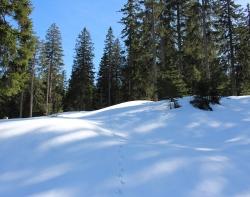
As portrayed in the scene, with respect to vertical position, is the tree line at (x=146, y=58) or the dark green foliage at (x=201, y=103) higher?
the tree line at (x=146, y=58)

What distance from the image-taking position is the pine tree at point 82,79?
5362cm

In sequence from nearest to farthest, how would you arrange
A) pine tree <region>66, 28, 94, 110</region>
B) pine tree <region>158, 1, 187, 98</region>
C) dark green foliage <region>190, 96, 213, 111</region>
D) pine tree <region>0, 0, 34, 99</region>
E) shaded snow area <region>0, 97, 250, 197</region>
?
1. shaded snow area <region>0, 97, 250, 197</region>
2. dark green foliage <region>190, 96, 213, 111</region>
3. pine tree <region>0, 0, 34, 99</region>
4. pine tree <region>158, 1, 187, 98</region>
5. pine tree <region>66, 28, 94, 110</region>

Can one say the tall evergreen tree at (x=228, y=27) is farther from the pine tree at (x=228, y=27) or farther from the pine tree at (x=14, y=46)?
the pine tree at (x=14, y=46)

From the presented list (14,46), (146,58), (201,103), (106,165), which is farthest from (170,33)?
(106,165)

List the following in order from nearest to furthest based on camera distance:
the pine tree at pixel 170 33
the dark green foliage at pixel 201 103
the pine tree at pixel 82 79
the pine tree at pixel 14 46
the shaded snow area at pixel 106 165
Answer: the shaded snow area at pixel 106 165 < the dark green foliage at pixel 201 103 < the pine tree at pixel 14 46 < the pine tree at pixel 170 33 < the pine tree at pixel 82 79

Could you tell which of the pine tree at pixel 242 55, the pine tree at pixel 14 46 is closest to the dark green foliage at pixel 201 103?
the pine tree at pixel 14 46

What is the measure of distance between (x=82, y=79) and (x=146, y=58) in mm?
17190

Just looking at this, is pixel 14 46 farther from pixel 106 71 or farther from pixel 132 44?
pixel 106 71

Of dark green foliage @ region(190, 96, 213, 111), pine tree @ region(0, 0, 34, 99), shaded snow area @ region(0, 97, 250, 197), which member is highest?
pine tree @ region(0, 0, 34, 99)

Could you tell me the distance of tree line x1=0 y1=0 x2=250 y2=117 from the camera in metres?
24.7

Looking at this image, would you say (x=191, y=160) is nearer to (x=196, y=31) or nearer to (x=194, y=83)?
(x=194, y=83)

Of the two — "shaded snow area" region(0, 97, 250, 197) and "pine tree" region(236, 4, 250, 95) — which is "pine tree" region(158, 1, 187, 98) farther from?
"shaded snow area" region(0, 97, 250, 197)

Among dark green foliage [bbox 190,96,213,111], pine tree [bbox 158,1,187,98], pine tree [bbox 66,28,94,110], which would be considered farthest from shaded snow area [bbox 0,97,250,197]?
pine tree [bbox 66,28,94,110]

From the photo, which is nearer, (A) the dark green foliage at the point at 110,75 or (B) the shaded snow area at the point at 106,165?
(B) the shaded snow area at the point at 106,165
